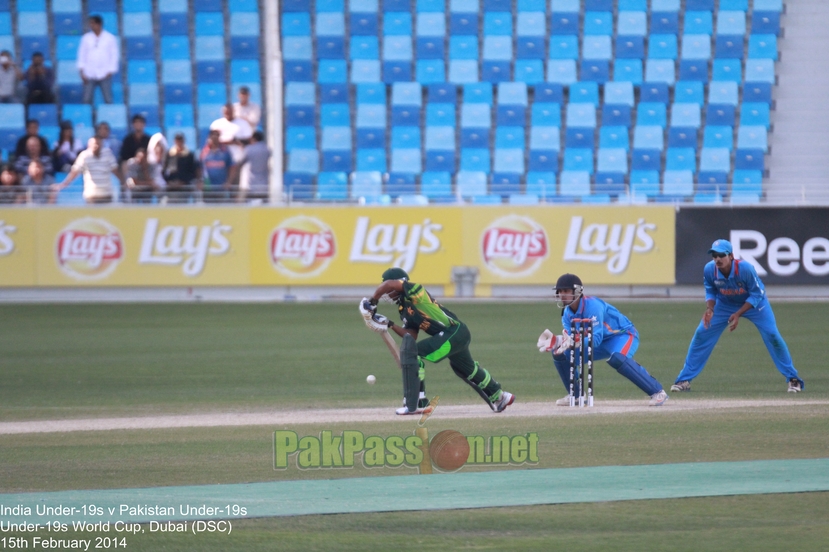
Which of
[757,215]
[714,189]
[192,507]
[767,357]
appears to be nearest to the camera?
[192,507]

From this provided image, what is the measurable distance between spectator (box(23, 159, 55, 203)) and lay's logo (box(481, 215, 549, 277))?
30.1 ft

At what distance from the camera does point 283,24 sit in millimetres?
28625

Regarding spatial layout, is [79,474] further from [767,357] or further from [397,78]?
[397,78]

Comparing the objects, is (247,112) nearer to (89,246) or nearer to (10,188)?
(89,246)

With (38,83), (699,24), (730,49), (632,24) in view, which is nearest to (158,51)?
(38,83)

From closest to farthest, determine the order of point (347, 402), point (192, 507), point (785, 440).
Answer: point (192, 507)
point (785, 440)
point (347, 402)

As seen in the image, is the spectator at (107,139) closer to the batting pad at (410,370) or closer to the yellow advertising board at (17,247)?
the yellow advertising board at (17,247)

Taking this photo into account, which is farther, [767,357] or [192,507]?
[767,357]

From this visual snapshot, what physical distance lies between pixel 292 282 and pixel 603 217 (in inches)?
260

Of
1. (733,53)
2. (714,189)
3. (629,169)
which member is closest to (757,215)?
(714,189)

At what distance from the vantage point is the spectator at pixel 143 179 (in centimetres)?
2341

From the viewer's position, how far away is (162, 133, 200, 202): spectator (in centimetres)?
2328

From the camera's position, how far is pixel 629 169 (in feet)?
86.9

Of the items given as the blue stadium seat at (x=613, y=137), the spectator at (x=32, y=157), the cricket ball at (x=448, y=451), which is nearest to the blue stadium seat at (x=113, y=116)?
the spectator at (x=32, y=157)
